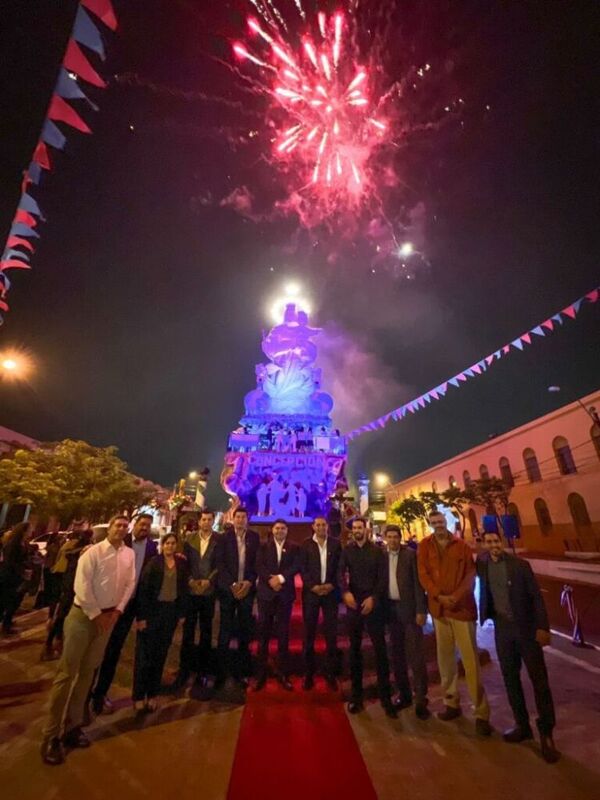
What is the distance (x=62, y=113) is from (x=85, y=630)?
6542 millimetres

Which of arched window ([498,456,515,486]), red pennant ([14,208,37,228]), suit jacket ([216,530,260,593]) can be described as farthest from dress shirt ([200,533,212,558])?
arched window ([498,456,515,486])

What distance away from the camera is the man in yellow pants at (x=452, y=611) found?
174 inches

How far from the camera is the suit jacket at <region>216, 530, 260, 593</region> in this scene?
5520 millimetres

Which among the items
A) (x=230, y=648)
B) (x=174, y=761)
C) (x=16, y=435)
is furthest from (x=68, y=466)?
(x=174, y=761)

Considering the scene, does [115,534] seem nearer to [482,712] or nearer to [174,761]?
[174,761]

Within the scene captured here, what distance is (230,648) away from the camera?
18.6 feet

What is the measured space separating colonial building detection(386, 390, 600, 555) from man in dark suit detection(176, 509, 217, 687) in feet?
90.5

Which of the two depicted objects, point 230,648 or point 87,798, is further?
point 230,648

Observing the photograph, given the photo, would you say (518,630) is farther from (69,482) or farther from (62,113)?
→ (69,482)

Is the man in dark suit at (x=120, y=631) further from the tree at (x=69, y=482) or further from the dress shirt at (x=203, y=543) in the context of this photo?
the tree at (x=69, y=482)

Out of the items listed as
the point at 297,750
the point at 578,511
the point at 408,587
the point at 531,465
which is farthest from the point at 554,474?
the point at 297,750

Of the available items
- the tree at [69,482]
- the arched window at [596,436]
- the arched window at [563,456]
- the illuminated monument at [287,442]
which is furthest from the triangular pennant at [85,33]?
the arched window at [563,456]

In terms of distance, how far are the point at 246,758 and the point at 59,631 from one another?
5361 millimetres

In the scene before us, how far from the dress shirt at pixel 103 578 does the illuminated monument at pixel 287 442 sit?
888cm
